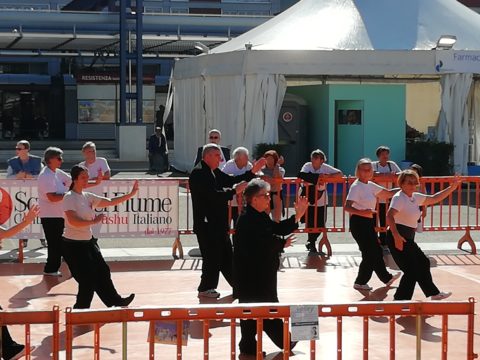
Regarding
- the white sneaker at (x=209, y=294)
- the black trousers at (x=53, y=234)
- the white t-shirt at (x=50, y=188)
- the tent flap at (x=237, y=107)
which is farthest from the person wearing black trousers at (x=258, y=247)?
the tent flap at (x=237, y=107)

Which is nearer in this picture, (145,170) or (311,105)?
(311,105)

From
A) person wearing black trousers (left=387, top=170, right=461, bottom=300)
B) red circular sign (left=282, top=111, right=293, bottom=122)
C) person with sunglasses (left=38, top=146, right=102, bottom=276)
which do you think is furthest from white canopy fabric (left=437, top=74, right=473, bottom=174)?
person wearing black trousers (left=387, top=170, right=461, bottom=300)

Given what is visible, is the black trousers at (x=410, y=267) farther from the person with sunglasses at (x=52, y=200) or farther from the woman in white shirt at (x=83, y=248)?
the person with sunglasses at (x=52, y=200)

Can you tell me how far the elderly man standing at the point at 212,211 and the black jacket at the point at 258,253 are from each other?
2.34m

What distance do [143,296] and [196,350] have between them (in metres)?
2.64

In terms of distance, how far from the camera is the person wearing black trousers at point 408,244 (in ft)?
33.7

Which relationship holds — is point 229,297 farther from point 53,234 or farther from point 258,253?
point 258,253

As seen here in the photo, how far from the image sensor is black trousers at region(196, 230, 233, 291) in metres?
10.9

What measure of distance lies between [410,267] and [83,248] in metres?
3.42

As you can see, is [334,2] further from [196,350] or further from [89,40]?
[196,350]

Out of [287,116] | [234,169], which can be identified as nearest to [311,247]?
[234,169]

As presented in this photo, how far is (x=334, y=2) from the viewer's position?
25469 millimetres

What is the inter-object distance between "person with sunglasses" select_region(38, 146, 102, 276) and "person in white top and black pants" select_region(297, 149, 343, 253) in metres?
3.26

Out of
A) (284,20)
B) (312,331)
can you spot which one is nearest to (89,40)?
(284,20)
